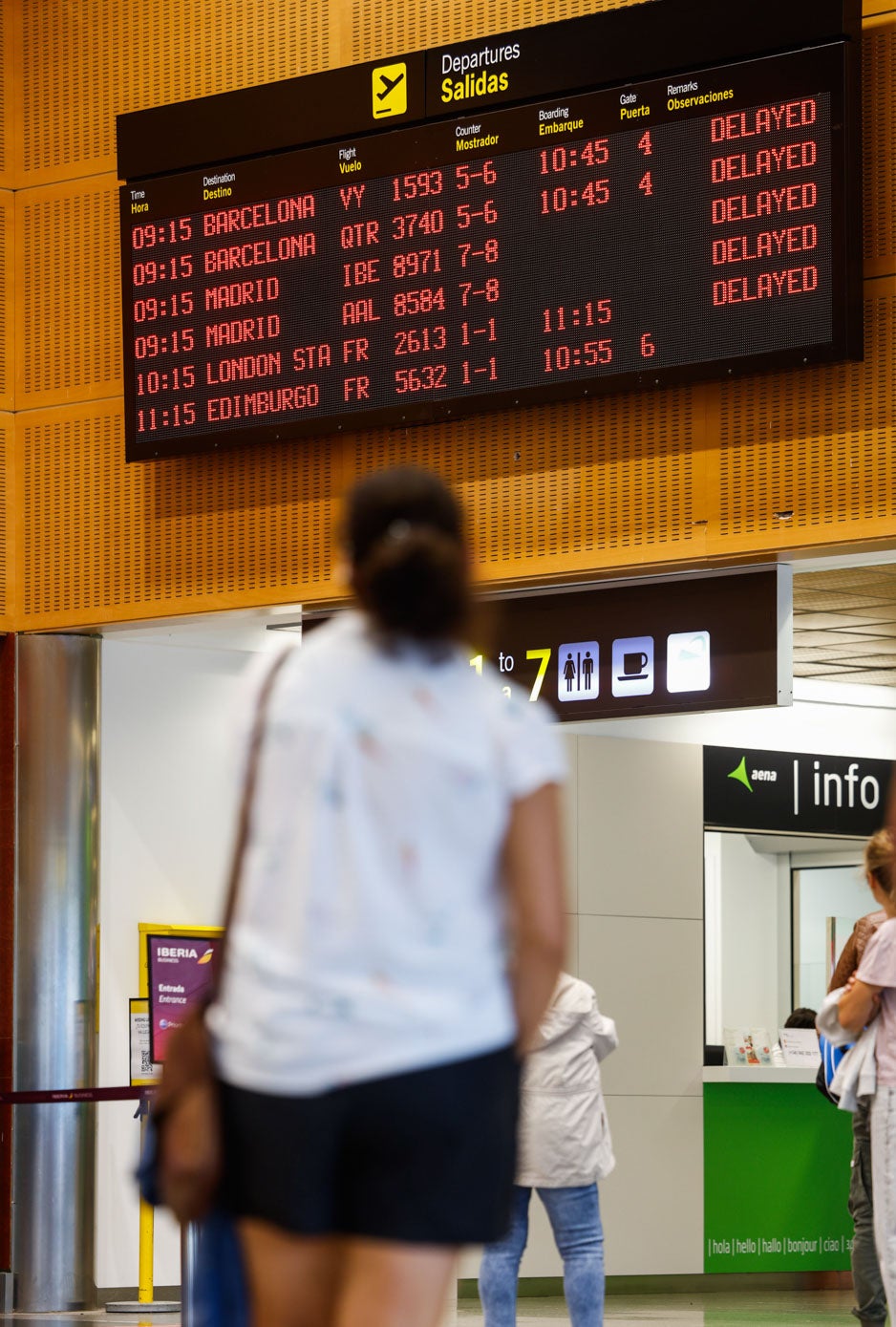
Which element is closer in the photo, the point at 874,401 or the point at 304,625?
the point at 874,401

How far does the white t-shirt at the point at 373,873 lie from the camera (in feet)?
9.21

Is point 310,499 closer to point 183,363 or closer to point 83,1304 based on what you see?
point 183,363

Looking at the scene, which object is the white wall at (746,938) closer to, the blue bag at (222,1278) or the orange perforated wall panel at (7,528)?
the orange perforated wall panel at (7,528)

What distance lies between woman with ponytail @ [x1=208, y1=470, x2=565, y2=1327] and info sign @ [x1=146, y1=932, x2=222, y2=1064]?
8322mm

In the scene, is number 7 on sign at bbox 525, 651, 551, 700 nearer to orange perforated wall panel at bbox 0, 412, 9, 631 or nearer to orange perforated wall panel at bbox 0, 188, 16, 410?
orange perforated wall panel at bbox 0, 412, 9, 631

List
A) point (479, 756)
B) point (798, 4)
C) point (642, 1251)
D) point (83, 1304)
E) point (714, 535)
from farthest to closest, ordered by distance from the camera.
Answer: point (642, 1251)
point (83, 1304)
point (714, 535)
point (798, 4)
point (479, 756)

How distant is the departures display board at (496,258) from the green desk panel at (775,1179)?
6.00 metres

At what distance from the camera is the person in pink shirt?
6508 mm

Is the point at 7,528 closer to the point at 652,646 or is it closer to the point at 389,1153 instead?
the point at 652,646

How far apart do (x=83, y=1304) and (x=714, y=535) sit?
4.75 metres

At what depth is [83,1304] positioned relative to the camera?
10523mm

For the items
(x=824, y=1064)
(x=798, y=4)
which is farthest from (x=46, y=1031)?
(x=798, y=4)

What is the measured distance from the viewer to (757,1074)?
13.8m

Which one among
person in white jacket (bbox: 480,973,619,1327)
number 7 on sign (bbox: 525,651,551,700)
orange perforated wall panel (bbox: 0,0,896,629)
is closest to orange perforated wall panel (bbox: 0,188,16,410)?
orange perforated wall panel (bbox: 0,0,896,629)
